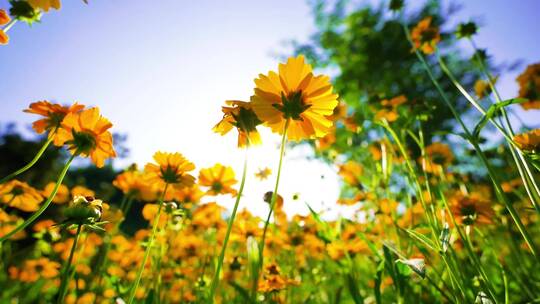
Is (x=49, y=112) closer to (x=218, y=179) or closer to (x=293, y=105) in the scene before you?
(x=218, y=179)

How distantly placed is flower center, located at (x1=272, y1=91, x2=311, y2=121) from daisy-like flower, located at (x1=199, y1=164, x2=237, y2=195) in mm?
653

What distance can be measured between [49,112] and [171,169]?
0.45 metres

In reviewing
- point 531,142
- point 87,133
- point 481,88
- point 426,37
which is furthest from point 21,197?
point 481,88

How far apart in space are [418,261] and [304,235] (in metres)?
1.40

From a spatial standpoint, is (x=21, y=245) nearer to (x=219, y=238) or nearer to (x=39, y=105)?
(x=219, y=238)

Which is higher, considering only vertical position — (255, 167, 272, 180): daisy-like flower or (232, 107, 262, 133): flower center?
(255, 167, 272, 180): daisy-like flower

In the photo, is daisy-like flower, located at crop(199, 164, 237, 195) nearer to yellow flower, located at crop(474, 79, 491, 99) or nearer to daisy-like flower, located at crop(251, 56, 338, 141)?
daisy-like flower, located at crop(251, 56, 338, 141)

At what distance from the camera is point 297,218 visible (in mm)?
2180

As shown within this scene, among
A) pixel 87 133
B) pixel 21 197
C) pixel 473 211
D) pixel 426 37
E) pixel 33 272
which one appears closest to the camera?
pixel 87 133

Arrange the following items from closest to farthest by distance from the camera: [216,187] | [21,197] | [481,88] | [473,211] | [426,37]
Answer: [473,211] → [216,187] → [21,197] → [481,88] → [426,37]

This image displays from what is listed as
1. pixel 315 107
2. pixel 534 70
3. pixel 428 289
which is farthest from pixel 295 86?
pixel 534 70

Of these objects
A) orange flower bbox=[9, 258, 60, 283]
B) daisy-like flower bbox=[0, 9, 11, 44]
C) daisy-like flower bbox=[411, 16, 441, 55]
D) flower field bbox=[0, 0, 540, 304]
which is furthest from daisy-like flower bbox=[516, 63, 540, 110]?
orange flower bbox=[9, 258, 60, 283]

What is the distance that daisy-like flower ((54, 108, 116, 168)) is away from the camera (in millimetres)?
958

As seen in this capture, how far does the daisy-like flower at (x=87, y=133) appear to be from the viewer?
958mm
